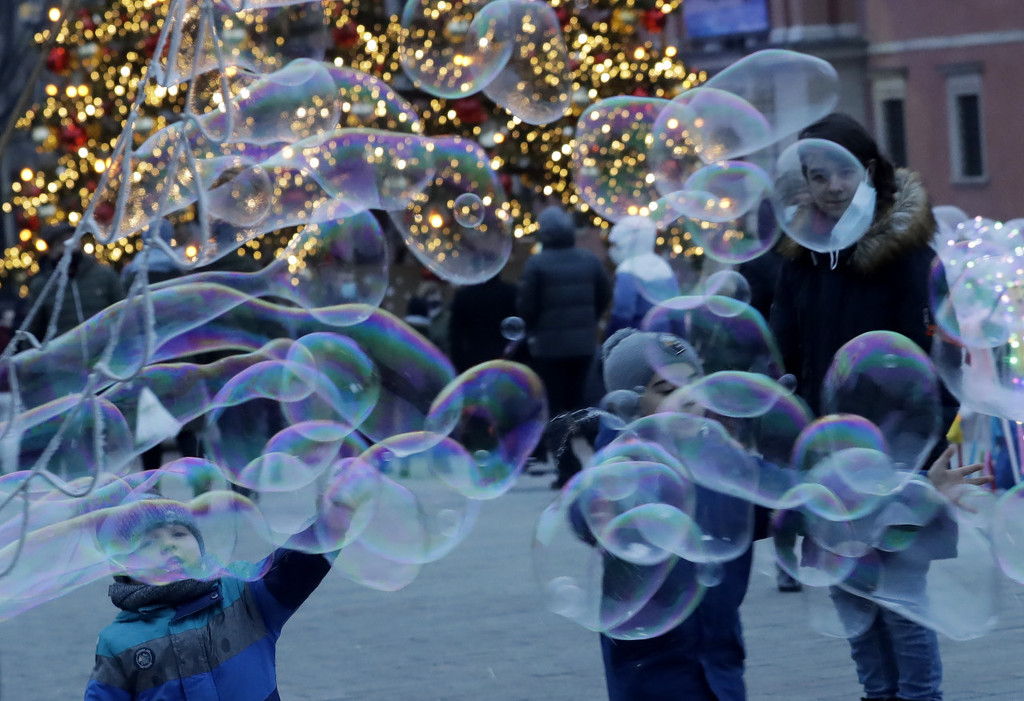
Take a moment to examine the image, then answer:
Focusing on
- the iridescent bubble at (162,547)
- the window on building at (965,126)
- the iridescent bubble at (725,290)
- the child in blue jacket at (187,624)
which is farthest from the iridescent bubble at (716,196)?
the window on building at (965,126)

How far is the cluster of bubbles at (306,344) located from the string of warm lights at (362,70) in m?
6.20

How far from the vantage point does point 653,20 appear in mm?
12641

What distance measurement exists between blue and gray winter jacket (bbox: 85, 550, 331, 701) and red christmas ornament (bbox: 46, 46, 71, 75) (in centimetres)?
992

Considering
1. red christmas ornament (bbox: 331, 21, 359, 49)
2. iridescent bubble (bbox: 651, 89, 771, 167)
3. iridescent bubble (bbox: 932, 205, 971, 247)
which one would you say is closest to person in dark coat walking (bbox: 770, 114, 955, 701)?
iridescent bubble (bbox: 651, 89, 771, 167)

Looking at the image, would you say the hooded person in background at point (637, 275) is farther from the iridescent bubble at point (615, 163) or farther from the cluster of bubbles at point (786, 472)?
the cluster of bubbles at point (786, 472)

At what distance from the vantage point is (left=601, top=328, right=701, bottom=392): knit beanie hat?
3.79 metres

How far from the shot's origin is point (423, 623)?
22.2 feet

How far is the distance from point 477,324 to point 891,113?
55.1ft

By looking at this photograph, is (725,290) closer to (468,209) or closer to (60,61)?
(468,209)

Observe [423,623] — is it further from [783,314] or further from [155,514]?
[155,514]

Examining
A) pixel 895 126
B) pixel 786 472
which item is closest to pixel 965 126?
pixel 895 126

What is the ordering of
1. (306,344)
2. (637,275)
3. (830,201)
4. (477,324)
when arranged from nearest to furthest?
(830,201) < (306,344) < (637,275) < (477,324)

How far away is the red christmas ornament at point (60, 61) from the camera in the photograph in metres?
12.8

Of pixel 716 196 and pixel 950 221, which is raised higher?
pixel 716 196
